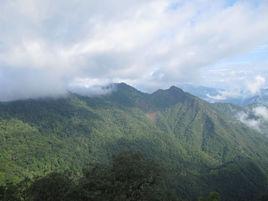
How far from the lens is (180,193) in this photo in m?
192

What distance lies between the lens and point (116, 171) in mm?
55469

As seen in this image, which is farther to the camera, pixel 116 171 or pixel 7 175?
pixel 7 175

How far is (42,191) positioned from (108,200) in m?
15.3

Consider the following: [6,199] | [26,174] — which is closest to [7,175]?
[26,174]

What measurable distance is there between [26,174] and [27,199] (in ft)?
449

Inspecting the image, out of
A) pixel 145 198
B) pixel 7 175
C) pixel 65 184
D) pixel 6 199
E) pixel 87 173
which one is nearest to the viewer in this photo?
pixel 145 198

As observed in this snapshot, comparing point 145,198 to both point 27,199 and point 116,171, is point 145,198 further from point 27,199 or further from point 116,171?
point 27,199

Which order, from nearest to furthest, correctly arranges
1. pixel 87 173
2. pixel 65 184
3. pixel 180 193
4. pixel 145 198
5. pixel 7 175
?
1. pixel 145 198
2. pixel 87 173
3. pixel 65 184
4. pixel 7 175
5. pixel 180 193

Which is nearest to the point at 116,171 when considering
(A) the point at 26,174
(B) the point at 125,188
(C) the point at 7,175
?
(B) the point at 125,188

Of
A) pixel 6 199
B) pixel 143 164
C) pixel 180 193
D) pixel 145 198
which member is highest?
pixel 143 164

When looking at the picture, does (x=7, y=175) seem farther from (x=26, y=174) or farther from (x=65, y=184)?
(x=65, y=184)

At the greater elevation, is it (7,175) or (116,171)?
(116,171)

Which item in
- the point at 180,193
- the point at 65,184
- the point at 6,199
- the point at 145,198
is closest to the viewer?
the point at 145,198

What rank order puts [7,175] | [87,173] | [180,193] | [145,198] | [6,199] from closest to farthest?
[145,198] < [87,173] < [6,199] < [7,175] < [180,193]
